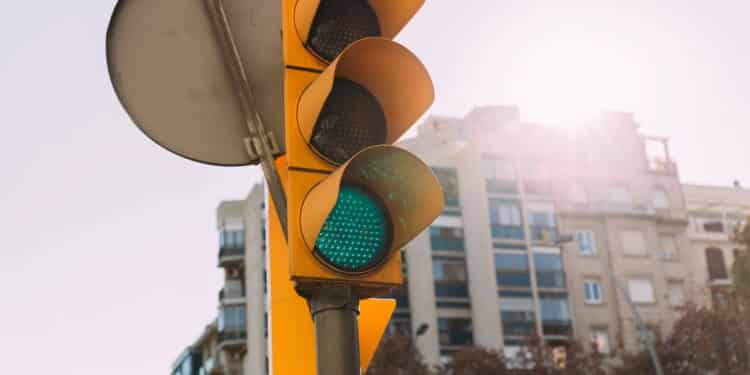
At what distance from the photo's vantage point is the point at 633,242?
5516cm

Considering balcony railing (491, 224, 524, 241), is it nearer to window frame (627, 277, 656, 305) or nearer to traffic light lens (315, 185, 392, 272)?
window frame (627, 277, 656, 305)

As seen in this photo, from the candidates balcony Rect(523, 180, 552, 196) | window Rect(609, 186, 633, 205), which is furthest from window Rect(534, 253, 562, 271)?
window Rect(609, 186, 633, 205)

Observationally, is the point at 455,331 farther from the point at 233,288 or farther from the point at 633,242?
the point at 233,288

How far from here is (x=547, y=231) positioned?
53.4m

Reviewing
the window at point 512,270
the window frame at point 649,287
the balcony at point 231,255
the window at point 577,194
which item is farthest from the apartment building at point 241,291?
the window frame at point 649,287

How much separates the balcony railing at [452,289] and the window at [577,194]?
7.86m

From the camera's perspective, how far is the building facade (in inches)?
2004

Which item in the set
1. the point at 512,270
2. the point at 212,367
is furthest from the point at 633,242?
the point at 212,367

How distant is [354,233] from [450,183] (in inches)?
1998

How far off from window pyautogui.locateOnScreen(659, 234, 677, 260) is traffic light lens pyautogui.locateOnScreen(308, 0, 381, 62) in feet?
180

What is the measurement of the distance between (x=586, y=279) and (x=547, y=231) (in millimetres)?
2947

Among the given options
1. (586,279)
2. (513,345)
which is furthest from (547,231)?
(513,345)

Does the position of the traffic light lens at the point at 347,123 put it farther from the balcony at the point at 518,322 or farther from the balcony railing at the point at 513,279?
the balcony railing at the point at 513,279

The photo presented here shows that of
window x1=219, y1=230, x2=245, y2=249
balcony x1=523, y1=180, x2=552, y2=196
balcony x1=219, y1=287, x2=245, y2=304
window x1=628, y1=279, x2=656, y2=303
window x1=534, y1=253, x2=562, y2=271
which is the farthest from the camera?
window x1=219, y1=230, x2=245, y2=249
